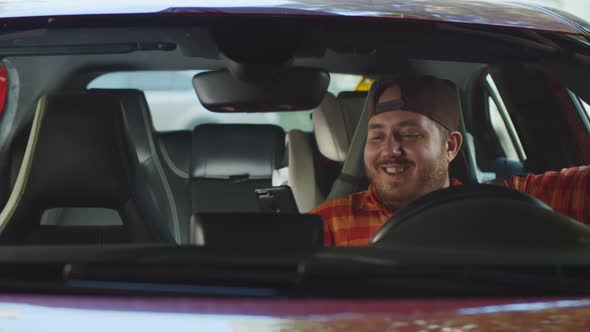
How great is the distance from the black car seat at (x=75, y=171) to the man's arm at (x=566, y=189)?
1.26m

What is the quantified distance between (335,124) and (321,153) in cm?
15

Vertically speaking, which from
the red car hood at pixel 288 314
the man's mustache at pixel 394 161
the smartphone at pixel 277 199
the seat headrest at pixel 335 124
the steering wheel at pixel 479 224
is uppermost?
the seat headrest at pixel 335 124

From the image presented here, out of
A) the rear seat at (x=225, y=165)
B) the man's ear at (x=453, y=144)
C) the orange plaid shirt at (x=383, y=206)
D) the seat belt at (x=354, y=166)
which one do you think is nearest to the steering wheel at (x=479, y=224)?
the orange plaid shirt at (x=383, y=206)

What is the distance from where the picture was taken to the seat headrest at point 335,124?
4.05m

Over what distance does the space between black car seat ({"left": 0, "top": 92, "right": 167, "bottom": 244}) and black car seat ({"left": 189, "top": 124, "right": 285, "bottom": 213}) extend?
1649mm

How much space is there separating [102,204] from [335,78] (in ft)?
6.03

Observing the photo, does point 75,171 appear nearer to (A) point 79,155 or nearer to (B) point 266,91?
(A) point 79,155

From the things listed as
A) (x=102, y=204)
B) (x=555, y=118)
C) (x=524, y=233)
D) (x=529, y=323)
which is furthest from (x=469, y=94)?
(x=529, y=323)

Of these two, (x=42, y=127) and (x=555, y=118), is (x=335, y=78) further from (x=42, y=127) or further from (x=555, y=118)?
(x=42, y=127)

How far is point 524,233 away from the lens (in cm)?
175

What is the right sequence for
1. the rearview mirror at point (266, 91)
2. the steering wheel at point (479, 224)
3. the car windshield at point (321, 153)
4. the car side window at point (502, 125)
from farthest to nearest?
1. the car side window at point (502, 125)
2. the rearview mirror at point (266, 91)
3. the steering wheel at point (479, 224)
4. the car windshield at point (321, 153)

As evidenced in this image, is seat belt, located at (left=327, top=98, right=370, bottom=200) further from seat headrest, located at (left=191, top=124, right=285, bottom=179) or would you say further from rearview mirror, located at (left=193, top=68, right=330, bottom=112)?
seat headrest, located at (left=191, top=124, right=285, bottom=179)

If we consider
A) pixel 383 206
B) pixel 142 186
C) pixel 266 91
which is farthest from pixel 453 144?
pixel 266 91

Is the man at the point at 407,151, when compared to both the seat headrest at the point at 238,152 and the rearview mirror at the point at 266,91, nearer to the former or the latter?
the rearview mirror at the point at 266,91
